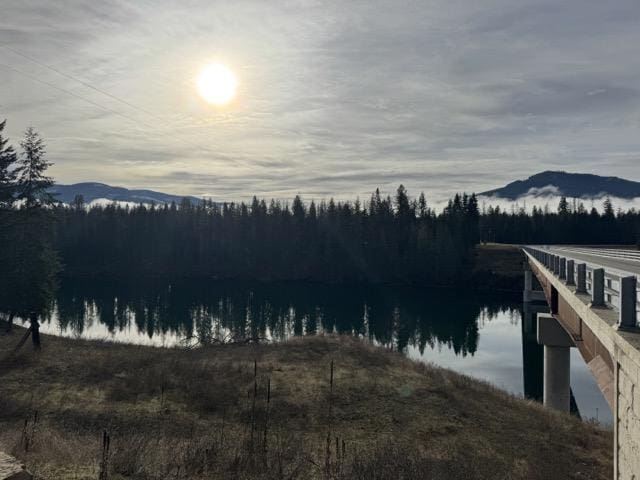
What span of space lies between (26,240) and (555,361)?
3390 cm

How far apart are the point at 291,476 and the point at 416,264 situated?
9875 cm

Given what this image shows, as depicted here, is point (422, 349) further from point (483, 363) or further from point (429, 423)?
point (429, 423)

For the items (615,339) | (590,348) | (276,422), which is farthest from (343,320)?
(615,339)

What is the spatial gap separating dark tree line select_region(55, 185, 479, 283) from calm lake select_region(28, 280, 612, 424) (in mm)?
11886

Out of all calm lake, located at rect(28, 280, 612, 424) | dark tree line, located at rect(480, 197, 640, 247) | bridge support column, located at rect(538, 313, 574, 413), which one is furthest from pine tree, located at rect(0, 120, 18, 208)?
dark tree line, located at rect(480, 197, 640, 247)

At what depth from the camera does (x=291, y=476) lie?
37.5 ft

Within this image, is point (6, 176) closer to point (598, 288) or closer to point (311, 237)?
point (598, 288)

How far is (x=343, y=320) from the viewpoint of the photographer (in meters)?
64.8

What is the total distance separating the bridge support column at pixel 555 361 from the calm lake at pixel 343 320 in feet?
7.96

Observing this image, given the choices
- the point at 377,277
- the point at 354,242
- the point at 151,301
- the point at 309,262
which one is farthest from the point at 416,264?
the point at 151,301

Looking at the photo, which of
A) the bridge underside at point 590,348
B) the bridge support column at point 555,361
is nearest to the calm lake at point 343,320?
the bridge support column at point 555,361

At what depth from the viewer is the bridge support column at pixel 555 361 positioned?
2592 cm

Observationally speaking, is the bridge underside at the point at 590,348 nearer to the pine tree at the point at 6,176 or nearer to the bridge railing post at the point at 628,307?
the bridge railing post at the point at 628,307

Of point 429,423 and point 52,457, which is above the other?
point 52,457
